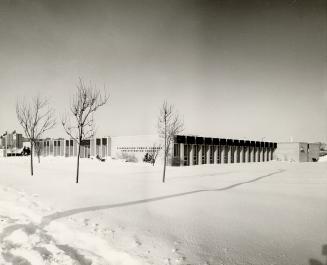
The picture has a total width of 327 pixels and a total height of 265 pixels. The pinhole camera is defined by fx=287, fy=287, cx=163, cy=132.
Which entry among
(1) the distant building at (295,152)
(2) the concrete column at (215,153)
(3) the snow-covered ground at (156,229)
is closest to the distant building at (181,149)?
(2) the concrete column at (215,153)

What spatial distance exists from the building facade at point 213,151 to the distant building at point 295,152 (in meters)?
5.00

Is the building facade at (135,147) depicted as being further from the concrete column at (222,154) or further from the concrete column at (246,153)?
the concrete column at (246,153)

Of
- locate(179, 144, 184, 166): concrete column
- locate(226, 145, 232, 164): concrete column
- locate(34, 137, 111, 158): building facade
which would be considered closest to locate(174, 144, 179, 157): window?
locate(179, 144, 184, 166): concrete column

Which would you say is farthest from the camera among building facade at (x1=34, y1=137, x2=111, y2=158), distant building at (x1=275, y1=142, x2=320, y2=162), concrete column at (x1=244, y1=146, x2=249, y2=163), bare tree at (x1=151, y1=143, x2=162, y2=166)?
distant building at (x1=275, y1=142, x2=320, y2=162)

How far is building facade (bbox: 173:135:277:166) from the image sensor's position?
33375 mm

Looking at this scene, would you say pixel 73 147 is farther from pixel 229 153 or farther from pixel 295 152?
pixel 295 152

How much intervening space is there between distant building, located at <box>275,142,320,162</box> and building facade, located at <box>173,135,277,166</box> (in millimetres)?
4999

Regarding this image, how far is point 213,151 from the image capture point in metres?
38.8

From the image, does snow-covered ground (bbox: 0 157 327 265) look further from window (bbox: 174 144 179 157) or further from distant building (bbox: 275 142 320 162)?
distant building (bbox: 275 142 320 162)

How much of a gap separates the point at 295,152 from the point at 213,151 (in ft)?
76.1

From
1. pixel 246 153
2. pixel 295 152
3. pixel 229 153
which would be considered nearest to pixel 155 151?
pixel 229 153

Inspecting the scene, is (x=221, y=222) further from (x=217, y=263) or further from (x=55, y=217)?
(x=55, y=217)

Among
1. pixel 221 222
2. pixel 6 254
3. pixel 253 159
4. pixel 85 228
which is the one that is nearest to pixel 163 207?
pixel 221 222

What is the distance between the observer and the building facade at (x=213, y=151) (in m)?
33.4
